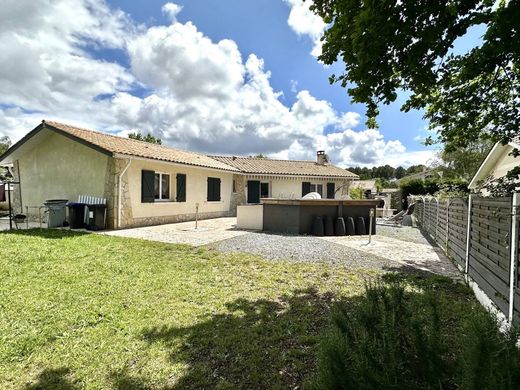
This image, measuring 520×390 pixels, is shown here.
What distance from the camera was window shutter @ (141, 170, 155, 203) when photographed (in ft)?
68.4

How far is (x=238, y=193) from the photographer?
3338 cm

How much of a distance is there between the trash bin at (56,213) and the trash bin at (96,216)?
231 cm

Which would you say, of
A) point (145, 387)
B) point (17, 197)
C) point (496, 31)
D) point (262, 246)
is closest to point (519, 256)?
point (496, 31)

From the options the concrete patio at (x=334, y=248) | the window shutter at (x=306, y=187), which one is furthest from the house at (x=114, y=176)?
the window shutter at (x=306, y=187)

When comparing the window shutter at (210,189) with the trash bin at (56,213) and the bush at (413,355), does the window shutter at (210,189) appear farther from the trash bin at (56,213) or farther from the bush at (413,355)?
the bush at (413,355)

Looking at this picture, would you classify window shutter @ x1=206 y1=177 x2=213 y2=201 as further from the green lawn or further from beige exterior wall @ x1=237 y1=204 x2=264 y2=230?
the green lawn

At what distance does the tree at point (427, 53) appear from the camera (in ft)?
18.0

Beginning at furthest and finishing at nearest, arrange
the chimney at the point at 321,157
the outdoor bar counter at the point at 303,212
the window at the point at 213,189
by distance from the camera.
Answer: the chimney at the point at 321,157 → the window at the point at 213,189 → the outdoor bar counter at the point at 303,212

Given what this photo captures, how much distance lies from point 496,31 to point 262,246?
10939 millimetres

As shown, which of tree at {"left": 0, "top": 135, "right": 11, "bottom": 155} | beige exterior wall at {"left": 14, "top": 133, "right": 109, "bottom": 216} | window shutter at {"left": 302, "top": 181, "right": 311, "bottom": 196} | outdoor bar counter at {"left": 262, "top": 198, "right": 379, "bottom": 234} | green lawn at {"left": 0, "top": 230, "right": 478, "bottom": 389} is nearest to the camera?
green lawn at {"left": 0, "top": 230, "right": 478, "bottom": 389}

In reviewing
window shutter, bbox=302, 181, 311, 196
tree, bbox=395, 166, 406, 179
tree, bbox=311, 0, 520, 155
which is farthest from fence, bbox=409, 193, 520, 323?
tree, bbox=395, 166, 406, 179

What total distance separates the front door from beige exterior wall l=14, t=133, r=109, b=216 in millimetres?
17560

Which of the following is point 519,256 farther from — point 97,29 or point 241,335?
point 97,29

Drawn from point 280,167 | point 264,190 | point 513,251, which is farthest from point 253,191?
point 513,251
